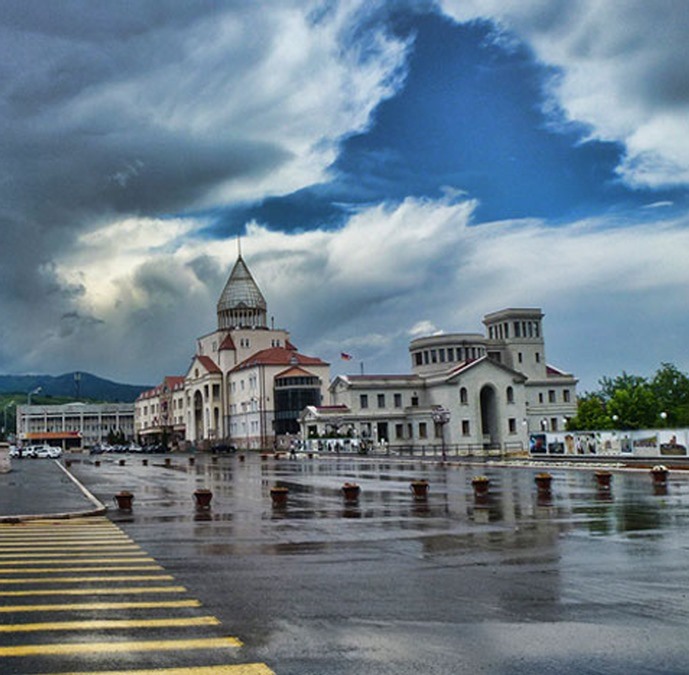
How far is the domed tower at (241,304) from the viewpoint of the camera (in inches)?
5782

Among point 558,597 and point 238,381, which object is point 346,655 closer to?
point 558,597

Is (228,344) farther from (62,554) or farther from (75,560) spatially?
(75,560)

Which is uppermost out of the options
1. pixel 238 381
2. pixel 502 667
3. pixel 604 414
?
pixel 238 381

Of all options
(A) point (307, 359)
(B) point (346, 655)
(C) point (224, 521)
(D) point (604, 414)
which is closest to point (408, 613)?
(B) point (346, 655)

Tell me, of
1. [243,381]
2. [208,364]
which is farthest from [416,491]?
[208,364]

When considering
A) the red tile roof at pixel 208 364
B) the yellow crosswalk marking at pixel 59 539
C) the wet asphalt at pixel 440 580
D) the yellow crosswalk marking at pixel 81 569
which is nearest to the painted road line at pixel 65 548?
the yellow crosswalk marking at pixel 59 539

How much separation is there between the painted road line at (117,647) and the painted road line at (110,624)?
738 millimetres

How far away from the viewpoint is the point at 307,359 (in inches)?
5246

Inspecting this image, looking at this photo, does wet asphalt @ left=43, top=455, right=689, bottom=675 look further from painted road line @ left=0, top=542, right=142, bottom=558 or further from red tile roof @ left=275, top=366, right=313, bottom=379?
red tile roof @ left=275, top=366, right=313, bottom=379

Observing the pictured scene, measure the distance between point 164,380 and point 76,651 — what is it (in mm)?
169928

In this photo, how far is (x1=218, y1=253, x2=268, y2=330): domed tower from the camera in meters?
147

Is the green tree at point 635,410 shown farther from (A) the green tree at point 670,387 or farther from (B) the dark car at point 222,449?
(B) the dark car at point 222,449

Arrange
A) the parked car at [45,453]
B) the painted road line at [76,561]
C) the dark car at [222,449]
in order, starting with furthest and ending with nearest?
the dark car at [222,449] → the parked car at [45,453] → the painted road line at [76,561]

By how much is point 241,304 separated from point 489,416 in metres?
52.4
